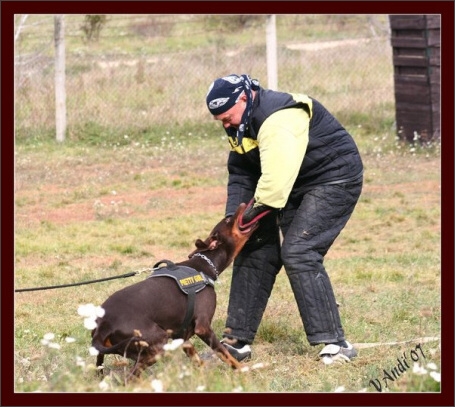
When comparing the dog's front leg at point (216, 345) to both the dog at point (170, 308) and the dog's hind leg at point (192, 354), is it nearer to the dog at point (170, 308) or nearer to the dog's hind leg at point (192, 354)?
the dog at point (170, 308)

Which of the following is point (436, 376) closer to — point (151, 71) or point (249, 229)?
point (249, 229)

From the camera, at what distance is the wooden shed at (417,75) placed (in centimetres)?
1479

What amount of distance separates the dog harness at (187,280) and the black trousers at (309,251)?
60 centimetres

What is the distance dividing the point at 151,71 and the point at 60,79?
270cm

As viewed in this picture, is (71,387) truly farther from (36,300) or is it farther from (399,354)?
(36,300)

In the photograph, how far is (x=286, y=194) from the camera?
239 inches

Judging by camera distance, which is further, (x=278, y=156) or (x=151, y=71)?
(x=151, y=71)

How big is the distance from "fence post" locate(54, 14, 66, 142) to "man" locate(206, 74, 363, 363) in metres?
9.05

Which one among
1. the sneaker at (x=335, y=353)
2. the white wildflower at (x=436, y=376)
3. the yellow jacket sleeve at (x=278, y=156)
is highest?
the yellow jacket sleeve at (x=278, y=156)

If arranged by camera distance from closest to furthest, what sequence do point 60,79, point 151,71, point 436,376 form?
point 436,376, point 60,79, point 151,71

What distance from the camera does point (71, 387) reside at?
Answer: 473 centimetres

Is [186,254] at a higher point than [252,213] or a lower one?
lower

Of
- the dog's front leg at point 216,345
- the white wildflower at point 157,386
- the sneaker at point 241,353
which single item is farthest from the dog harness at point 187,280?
the white wildflower at point 157,386

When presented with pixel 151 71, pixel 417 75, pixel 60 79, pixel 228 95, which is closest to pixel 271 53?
pixel 417 75
